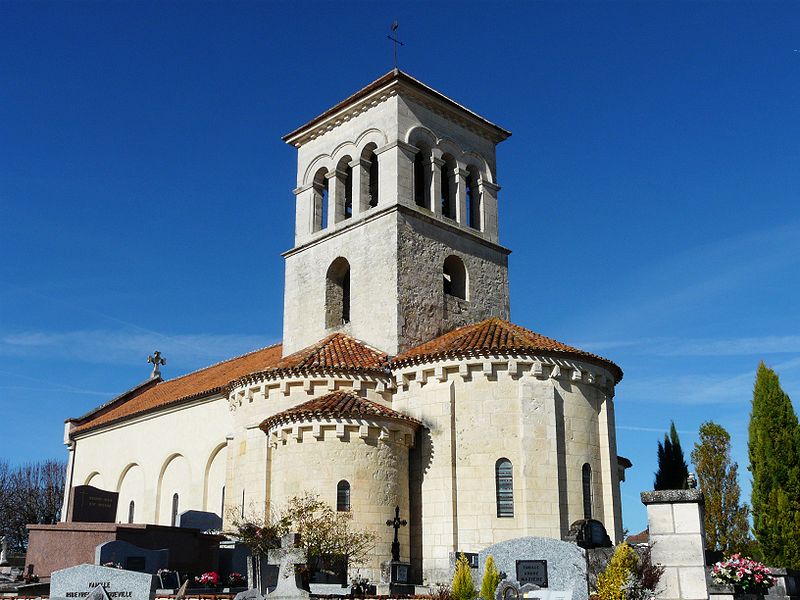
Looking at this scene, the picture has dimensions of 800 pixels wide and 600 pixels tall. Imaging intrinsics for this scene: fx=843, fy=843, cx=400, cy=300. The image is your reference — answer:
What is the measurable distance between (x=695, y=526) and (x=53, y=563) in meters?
16.1

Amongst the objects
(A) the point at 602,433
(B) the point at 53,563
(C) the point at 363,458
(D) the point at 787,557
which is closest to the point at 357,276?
(C) the point at 363,458

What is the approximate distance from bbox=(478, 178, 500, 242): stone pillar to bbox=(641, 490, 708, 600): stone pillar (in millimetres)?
18606

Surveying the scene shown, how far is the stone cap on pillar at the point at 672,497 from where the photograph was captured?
43.4ft

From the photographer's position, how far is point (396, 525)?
22969mm

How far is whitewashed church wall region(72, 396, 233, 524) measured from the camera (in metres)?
33.2

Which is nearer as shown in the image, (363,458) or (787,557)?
(363,458)

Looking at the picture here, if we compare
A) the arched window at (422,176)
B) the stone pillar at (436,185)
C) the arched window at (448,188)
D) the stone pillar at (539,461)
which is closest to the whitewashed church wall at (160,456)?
the arched window at (422,176)

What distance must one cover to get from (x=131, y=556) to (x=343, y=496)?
5574mm

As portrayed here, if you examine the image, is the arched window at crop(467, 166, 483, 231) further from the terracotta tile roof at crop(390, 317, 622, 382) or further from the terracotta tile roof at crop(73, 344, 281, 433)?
the terracotta tile roof at crop(73, 344, 281, 433)

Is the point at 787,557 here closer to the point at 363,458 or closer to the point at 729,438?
the point at 729,438

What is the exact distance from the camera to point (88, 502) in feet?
85.9

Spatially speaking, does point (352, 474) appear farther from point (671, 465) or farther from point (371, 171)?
point (671, 465)

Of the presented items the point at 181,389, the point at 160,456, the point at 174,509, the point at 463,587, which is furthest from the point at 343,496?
the point at 181,389

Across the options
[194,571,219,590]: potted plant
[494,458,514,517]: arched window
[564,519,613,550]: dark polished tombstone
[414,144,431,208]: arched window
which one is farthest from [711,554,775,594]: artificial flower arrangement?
[414,144,431,208]: arched window
